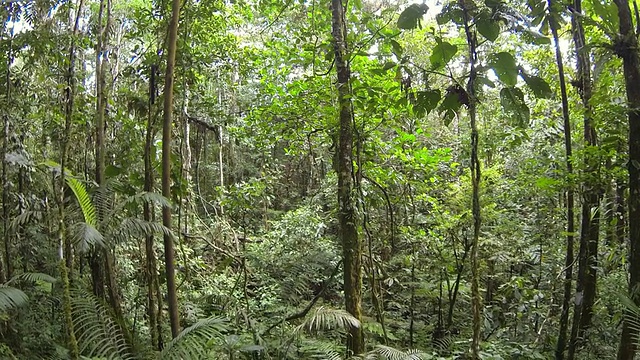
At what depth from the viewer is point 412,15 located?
4.83 feet

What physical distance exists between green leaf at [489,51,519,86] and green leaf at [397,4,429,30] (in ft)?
0.90

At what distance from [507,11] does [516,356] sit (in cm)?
458

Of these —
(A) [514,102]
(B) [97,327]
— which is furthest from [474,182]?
(B) [97,327]

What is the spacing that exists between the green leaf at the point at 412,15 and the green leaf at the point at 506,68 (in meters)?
0.27

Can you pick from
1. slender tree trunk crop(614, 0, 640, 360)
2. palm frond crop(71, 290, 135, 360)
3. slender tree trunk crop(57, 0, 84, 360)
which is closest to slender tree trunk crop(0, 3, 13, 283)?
slender tree trunk crop(57, 0, 84, 360)

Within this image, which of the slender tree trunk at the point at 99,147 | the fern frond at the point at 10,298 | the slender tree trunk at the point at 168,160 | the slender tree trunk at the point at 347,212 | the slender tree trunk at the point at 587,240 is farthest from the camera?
the slender tree trunk at the point at 99,147

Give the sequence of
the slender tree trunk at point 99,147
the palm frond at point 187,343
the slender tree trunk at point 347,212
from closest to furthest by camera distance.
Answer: the palm frond at point 187,343
the slender tree trunk at point 347,212
the slender tree trunk at point 99,147

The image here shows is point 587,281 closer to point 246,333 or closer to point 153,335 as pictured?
point 246,333

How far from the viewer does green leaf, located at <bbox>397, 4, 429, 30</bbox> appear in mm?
1473

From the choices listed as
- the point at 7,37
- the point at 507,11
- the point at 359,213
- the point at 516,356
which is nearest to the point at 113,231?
the point at 359,213

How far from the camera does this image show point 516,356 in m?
5.05

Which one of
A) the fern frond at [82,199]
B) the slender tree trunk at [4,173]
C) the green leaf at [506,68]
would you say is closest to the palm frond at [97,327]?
the fern frond at [82,199]

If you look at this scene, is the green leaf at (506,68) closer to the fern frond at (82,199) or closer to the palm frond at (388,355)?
the palm frond at (388,355)

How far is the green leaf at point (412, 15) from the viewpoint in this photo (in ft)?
4.83
